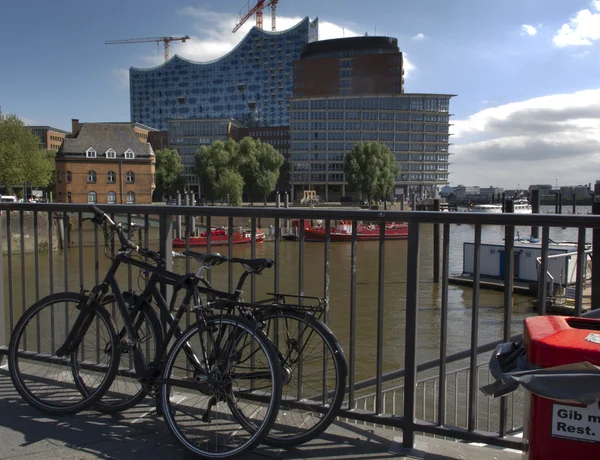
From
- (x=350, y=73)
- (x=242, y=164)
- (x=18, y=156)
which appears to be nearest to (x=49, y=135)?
(x=350, y=73)

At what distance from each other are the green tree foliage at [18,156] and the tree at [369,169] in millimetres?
56402

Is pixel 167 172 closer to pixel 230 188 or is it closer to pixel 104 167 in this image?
pixel 230 188

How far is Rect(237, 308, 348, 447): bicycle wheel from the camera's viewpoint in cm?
279

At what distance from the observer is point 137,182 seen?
7412 cm

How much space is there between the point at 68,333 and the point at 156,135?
141 meters

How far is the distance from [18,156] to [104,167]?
74.8 ft

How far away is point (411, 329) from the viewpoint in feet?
9.61

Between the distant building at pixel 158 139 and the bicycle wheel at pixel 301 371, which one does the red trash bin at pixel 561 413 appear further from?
the distant building at pixel 158 139

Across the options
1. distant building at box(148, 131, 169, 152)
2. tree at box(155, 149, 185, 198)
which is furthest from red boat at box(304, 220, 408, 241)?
distant building at box(148, 131, 169, 152)

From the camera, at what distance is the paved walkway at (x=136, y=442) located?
9.23 feet

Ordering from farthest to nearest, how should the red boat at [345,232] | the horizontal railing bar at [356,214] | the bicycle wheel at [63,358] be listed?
the red boat at [345,232] < the bicycle wheel at [63,358] < the horizontal railing bar at [356,214]

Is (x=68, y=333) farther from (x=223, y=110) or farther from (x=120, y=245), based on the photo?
(x=223, y=110)

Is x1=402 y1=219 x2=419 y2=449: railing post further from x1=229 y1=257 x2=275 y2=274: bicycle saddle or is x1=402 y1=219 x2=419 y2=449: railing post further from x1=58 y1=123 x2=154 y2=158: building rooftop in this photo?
x1=58 y1=123 x2=154 y2=158: building rooftop

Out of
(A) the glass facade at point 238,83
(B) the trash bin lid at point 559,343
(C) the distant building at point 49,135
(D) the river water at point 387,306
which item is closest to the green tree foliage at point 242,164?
(D) the river water at point 387,306
